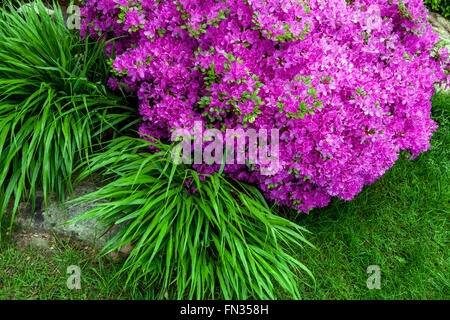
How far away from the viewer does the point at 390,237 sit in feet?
8.75

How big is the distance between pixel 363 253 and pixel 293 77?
4.10 ft

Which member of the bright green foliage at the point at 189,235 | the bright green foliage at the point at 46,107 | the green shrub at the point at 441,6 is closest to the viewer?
the bright green foliage at the point at 189,235

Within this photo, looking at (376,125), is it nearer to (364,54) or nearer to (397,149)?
(397,149)

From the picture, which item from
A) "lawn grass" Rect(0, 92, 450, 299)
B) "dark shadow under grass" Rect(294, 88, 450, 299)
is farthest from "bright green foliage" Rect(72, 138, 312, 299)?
"dark shadow under grass" Rect(294, 88, 450, 299)

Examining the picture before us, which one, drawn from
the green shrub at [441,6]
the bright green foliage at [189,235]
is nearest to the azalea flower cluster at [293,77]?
the bright green foliage at [189,235]

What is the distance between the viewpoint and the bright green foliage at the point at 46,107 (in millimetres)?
2326

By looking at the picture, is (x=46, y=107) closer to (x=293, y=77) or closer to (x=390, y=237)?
(x=293, y=77)

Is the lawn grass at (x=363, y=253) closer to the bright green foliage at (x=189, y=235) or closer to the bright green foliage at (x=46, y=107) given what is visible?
the bright green foliage at (x=189, y=235)

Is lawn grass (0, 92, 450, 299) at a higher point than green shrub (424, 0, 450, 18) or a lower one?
lower

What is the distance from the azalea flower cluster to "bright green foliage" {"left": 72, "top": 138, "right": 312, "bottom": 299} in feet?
0.79

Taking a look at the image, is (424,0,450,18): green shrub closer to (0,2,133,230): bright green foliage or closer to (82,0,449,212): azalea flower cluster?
(82,0,449,212): azalea flower cluster

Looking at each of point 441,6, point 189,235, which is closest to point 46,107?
point 189,235

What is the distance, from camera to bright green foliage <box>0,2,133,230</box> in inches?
91.6

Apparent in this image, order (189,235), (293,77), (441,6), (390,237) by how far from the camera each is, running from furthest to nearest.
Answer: (441,6) < (390,237) < (293,77) < (189,235)
